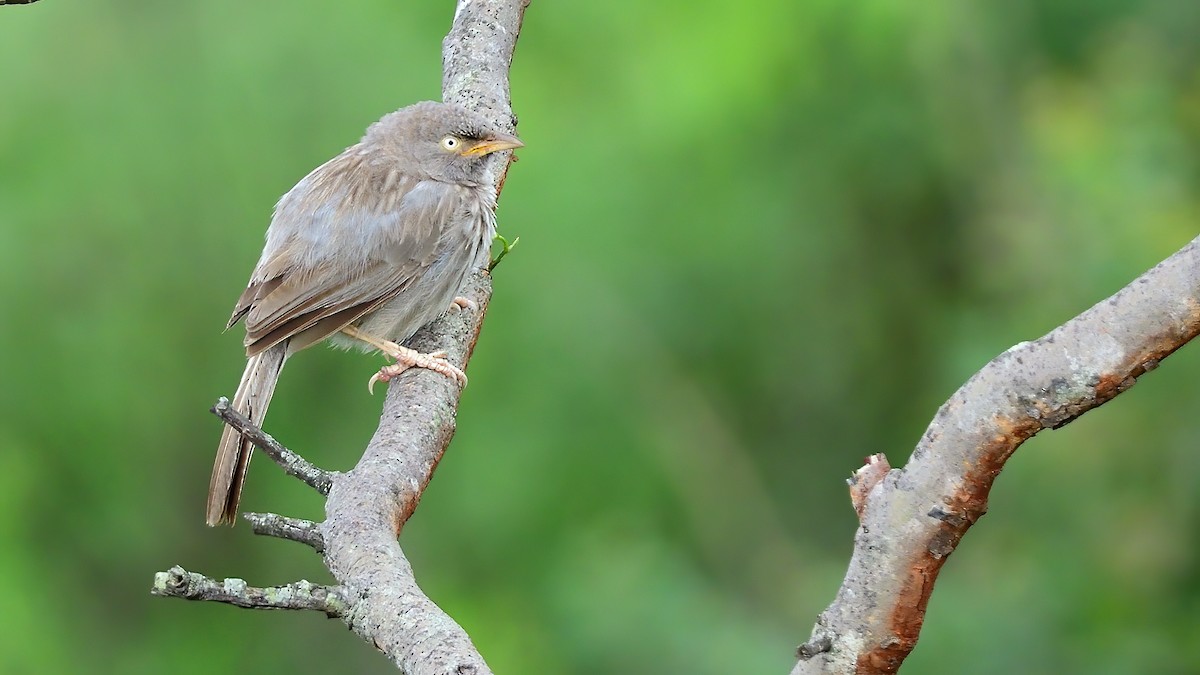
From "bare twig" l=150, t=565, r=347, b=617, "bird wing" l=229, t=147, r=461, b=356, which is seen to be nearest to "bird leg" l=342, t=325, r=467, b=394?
"bird wing" l=229, t=147, r=461, b=356

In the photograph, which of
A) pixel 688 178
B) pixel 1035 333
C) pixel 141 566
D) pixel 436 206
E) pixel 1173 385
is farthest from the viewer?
pixel 688 178

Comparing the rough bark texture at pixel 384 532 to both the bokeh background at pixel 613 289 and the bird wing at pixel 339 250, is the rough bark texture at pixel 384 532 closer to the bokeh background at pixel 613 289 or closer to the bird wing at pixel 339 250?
the bird wing at pixel 339 250

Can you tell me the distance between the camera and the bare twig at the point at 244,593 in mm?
2593

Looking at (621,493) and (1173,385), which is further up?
(621,493)

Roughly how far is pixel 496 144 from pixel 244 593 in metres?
2.71

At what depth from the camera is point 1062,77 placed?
8.92 m

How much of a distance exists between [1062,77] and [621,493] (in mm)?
4011

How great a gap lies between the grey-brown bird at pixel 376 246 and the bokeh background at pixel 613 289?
2.83 metres

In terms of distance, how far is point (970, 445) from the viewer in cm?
Answer: 241

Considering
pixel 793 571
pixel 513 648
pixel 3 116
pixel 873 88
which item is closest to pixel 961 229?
pixel 873 88

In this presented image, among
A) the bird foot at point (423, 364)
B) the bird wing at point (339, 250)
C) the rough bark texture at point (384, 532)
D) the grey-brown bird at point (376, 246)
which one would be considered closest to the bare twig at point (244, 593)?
the rough bark texture at point (384, 532)

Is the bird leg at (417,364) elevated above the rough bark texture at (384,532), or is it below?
above

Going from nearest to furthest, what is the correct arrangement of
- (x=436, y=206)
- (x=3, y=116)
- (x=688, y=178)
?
(x=436, y=206), (x=3, y=116), (x=688, y=178)

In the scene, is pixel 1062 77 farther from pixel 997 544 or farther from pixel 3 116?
pixel 3 116
